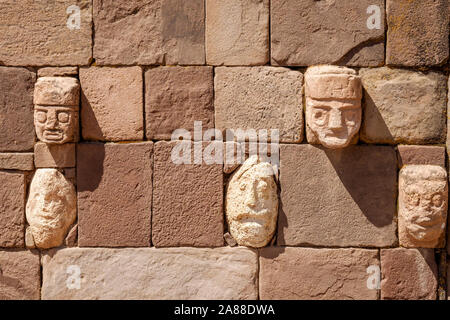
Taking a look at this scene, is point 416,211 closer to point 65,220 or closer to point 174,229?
point 174,229

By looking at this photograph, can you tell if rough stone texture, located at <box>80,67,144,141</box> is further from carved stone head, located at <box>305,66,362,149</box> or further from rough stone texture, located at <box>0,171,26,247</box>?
carved stone head, located at <box>305,66,362,149</box>

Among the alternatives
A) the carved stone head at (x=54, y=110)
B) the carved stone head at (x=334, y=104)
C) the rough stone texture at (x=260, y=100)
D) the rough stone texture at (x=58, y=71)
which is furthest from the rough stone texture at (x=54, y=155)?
the carved stone head at (x=334, y=104)

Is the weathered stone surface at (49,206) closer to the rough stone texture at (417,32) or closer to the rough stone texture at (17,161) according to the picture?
the rough stone texture at (17,161)

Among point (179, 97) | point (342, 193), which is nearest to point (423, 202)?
point (342, 193)

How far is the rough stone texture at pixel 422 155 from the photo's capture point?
3.76 meters

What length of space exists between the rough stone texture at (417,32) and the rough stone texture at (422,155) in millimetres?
678

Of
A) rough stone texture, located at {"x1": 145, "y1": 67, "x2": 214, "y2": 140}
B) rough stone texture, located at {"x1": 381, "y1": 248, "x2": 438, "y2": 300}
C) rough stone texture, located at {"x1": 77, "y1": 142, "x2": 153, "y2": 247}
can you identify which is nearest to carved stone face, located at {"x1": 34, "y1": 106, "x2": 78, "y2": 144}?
rough stone texture, located at {"x1": 77, "y1": 142, "x2": 153, "y2": 247}

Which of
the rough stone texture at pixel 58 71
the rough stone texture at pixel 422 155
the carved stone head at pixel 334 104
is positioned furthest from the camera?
the rough stone texture at pixel 58 71

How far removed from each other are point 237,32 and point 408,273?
2.43 meters

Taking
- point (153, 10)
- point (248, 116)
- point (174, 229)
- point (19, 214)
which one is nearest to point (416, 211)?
point (248, 116)

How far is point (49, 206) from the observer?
378 cm

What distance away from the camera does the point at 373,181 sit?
380cm

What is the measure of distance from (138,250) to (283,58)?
1.99 m

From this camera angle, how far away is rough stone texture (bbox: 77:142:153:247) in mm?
3852
